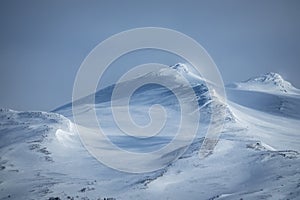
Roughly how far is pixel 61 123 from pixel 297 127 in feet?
238

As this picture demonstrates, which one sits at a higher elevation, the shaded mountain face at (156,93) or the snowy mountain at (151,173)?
the shaded mountain face at (156,93)

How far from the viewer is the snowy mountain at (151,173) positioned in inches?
1933

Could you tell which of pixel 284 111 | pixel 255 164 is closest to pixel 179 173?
pixel 255 164

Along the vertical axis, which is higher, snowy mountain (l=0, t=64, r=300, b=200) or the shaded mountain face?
the shaded mountain face

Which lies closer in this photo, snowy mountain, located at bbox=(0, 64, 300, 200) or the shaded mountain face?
snowy mountain, located at bbox=(0, 64, 300, 200)

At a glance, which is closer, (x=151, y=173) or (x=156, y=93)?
(x=151, y=173)

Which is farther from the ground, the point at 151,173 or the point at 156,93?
the point at 156,93

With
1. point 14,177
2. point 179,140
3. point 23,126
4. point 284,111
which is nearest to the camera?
point 14,177

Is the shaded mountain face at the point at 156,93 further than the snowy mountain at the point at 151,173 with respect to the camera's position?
Yes

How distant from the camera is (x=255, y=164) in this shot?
55.0 meters

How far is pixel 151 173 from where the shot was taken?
60500 mm

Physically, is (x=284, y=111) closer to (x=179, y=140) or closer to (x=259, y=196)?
(x=179, y=140)

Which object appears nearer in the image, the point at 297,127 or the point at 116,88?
the point at 297,127

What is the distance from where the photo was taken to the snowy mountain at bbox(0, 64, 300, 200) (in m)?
49.1
